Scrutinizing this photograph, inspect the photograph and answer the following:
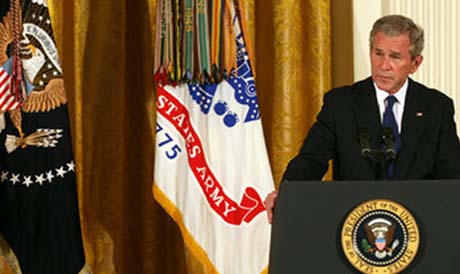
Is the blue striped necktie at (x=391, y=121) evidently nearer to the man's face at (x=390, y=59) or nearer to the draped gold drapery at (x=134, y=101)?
the man's face at (x=390, y=59)

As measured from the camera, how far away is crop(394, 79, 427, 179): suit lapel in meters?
3.09

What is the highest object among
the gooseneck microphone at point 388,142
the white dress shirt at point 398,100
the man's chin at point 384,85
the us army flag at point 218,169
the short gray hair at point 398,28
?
the short gray hair at point 398,28

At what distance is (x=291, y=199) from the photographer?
2357 millimetres

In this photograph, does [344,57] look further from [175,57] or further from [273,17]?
[175,57]

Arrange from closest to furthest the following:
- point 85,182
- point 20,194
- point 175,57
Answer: point 20,194 → point 175,57 → point 85,182

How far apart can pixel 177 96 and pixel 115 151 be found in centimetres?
61

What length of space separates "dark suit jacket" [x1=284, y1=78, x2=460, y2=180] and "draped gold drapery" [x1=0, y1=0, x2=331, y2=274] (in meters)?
1.76

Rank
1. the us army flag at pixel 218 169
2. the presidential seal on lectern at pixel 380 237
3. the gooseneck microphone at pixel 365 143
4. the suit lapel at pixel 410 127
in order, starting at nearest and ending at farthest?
the presidential seal on lectern at pixel 380 237
the gooseneck microphone at pixel 365 143
the suit lapel at pixel 410 127
the us army flag at pixel 218 169

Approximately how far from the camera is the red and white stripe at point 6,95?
12.3 ft

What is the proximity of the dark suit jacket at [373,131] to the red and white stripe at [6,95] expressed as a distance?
1372 mm

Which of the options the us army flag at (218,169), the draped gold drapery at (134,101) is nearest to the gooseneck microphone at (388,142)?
the us army flag at (218,169)

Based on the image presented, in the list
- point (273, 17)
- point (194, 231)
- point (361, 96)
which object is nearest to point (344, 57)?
point (273, 17)

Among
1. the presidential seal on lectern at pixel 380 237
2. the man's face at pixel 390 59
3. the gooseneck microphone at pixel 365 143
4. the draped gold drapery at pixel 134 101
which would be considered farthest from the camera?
the draped gold drapery at pixel 134 101

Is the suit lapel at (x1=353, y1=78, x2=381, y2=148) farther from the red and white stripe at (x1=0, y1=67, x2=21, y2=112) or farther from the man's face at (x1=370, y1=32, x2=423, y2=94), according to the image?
the red and white stripe at (x1=0, y1=67, x2=21, y2=112)
